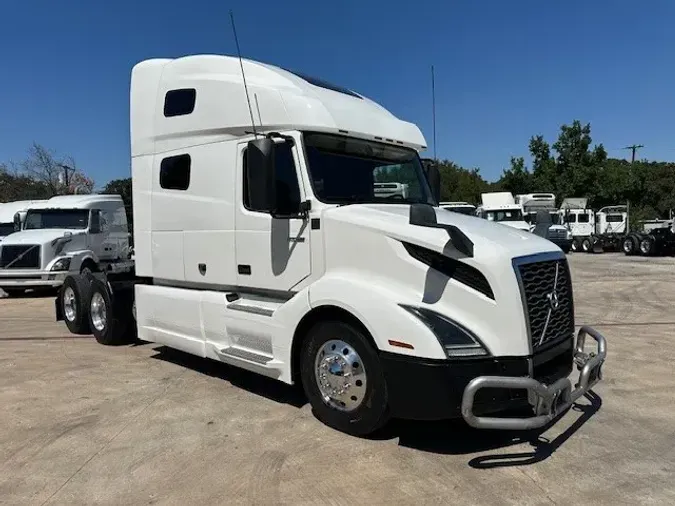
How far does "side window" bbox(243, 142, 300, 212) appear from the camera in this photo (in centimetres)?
495

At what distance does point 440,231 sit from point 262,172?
5.08ft

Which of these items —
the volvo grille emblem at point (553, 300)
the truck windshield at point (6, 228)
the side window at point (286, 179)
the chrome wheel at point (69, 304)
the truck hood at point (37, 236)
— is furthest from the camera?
the truck windshield at point (6, 228)

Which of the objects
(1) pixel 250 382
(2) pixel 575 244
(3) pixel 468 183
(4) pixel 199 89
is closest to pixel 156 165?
(4) pixel 199 89

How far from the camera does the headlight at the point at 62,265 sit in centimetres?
1446

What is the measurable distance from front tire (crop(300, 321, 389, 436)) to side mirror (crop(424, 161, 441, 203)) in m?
2.31

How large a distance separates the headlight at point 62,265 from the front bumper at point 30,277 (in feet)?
0.34

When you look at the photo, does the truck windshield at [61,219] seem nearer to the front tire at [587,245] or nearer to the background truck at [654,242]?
the background truck at [654,242]

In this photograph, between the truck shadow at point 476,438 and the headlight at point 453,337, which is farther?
the truck shadow at point 476,438

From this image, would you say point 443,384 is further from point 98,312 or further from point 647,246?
point 647,246

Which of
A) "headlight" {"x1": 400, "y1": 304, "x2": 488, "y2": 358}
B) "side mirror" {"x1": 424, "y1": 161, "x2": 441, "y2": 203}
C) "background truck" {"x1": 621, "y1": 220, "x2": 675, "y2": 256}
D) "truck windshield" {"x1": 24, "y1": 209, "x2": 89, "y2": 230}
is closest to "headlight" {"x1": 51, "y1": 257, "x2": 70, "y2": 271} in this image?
"truck windshield" {"x1": 24, "y1": 209, "x2": 89, "y2": 230}

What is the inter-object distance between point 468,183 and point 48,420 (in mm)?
56116

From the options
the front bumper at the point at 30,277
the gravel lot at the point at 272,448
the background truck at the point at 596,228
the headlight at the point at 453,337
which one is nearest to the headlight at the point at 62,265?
the front bumper at the point at 30,277

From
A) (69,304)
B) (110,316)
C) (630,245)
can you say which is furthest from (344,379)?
(630,245)

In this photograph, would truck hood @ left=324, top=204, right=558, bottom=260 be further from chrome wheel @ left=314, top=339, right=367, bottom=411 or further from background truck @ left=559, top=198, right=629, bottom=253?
background truck @ left=559, top=198, right=629, bottom=253
